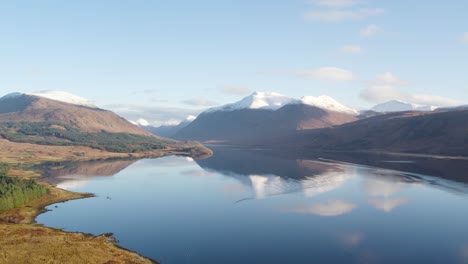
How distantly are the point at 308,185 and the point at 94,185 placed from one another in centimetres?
9486

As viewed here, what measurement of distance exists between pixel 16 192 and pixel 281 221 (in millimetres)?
82817

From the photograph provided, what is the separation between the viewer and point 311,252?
305 feet

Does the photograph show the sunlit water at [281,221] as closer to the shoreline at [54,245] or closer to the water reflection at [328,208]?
the water reflection at [328,208]

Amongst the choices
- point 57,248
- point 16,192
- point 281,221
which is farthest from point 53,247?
point 281,221

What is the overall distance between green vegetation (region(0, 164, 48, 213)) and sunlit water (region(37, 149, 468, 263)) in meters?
11.0

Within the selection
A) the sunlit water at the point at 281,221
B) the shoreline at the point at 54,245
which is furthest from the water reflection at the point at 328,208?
the shoreline at the point at 54,245

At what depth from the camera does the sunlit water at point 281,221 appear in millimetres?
92200

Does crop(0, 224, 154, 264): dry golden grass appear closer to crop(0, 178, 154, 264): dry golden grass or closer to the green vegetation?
crop(0, 178, 154, 264): dry golden grass

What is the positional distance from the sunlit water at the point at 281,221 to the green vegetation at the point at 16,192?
1103cm

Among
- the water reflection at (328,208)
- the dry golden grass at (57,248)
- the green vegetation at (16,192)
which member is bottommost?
the dry golden grass at (57,248)

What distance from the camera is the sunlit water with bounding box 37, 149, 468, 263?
92200 millimetres

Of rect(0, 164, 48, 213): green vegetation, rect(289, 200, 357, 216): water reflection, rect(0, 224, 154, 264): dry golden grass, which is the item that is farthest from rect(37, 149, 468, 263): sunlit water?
rect(0, 164, 48, 213): green vegetation

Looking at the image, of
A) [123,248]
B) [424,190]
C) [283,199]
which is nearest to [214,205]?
[283,199]

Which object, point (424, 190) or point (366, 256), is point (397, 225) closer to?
point (366, 256)
